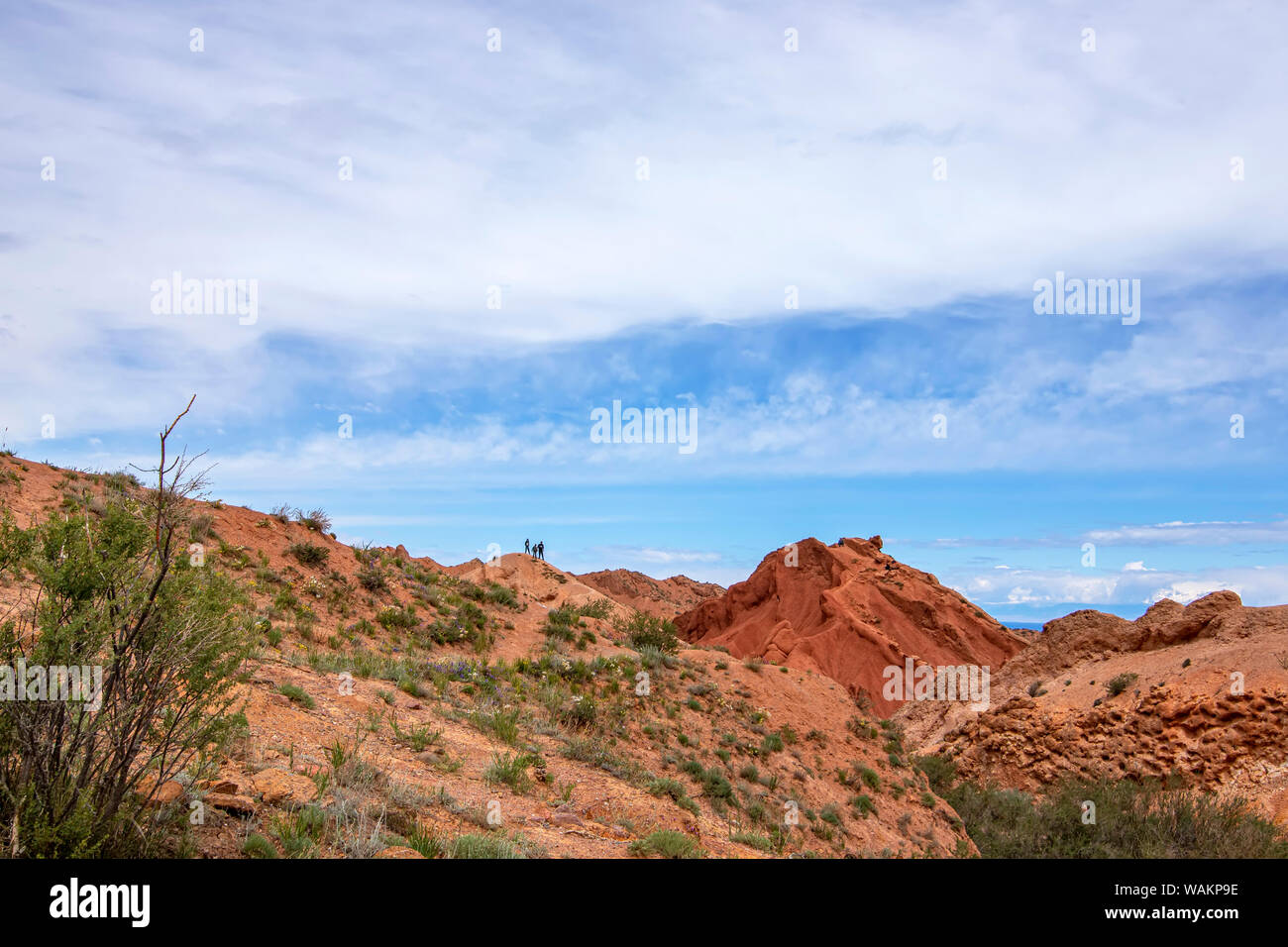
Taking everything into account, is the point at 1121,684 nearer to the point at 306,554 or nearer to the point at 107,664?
the point at 306,554

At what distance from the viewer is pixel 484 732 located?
11.2 m

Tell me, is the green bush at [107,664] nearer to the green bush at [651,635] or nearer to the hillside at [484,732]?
the hillside at [484,732]

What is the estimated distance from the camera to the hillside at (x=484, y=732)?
22.2ft

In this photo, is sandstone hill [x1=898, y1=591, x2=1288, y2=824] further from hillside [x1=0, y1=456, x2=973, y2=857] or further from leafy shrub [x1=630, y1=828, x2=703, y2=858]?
leafy shrub [x1=630, y1=828, x2=703, y2=858]

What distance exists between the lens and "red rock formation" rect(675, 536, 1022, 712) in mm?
41312

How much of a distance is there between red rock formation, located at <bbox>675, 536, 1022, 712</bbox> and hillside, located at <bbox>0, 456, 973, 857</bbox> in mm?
18974

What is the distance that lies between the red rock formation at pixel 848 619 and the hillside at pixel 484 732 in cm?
1897

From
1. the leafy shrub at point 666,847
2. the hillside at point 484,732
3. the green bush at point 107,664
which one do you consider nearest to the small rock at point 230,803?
the hillside at point 484,732

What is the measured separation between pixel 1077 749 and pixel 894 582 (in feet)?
84.4
